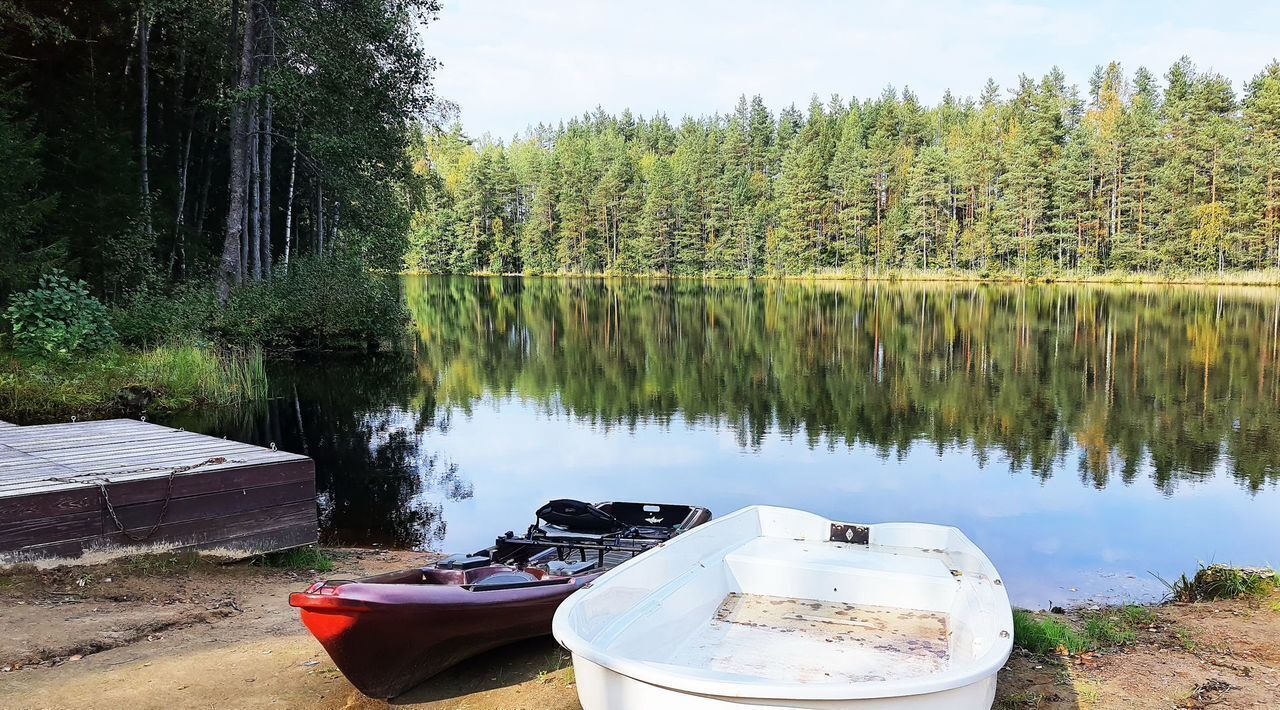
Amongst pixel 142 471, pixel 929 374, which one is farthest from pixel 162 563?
pixel 929 374

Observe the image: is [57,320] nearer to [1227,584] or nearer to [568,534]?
[568,534]

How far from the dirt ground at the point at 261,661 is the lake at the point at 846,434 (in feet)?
8.30

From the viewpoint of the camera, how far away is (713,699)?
3.36 meters

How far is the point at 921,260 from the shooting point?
73.5m

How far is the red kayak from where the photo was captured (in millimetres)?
4551

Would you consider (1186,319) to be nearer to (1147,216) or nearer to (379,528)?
(1147,216)

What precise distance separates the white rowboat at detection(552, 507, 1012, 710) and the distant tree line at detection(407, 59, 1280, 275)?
40.0m

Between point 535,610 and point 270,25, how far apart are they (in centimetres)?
2020

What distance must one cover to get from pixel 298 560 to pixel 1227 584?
7664 millimetres

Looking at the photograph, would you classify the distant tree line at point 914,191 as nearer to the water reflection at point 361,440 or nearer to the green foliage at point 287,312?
the green foliage at point 287,312

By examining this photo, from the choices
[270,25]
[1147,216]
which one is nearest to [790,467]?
[270,25]

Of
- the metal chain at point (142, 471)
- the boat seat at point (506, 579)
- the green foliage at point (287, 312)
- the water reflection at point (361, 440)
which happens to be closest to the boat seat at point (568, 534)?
the boat seat at point (506, 579)

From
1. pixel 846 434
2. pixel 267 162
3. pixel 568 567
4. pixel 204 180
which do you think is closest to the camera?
pixel 568 567

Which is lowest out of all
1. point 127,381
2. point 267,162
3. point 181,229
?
point 127,381
